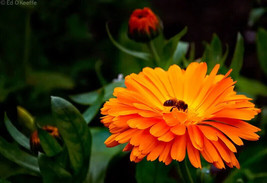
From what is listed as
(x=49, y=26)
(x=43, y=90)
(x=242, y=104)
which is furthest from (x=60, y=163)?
(x=49, y=26)

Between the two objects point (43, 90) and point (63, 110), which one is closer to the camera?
point (63, 110)

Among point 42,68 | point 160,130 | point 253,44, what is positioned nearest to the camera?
point 160,130

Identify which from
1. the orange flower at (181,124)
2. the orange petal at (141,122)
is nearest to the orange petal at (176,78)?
the orange flower at (181,124)

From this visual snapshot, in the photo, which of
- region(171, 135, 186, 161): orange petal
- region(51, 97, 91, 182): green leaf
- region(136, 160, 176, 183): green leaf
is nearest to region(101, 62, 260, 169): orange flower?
region(171, 135, 186, 161): orange petal

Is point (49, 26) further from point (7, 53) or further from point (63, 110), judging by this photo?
point (63, 110)

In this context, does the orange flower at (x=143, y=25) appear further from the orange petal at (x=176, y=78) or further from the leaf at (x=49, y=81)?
the leaf at (x=49, y=81)

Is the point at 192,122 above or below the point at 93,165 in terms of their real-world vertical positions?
above
